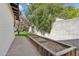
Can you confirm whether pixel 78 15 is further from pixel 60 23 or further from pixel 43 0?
pixel 43 0

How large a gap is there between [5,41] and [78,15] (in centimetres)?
96

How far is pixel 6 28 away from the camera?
2562 millimetres

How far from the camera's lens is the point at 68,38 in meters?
2.54

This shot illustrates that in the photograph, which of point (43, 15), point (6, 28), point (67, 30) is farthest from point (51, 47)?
point (6, 28)

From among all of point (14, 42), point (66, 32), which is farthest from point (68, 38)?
point (14, 42)

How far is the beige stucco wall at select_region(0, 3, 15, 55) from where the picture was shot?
2498mm

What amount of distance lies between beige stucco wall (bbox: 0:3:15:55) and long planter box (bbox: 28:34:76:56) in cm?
27

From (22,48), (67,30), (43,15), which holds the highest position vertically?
(43,15)

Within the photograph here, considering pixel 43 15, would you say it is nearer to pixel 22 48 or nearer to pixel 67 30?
pixel 67 30

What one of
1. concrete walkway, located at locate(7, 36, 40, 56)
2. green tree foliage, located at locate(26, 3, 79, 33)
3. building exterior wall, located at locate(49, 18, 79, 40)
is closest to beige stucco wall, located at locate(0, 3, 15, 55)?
concrete walkway, located at locate(7, 36, 40, 56)

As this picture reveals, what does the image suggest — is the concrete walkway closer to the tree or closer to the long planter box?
the long planter box

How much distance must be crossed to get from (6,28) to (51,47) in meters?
0.60

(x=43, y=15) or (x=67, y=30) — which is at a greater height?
(x=43, y=15)

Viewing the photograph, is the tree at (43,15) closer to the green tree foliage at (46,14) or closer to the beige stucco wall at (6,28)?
the green tree foliage at (46,14)
